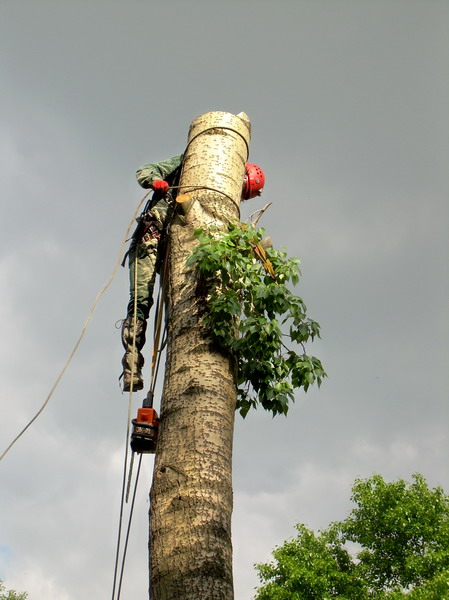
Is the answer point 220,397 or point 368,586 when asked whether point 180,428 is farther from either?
point 368,586

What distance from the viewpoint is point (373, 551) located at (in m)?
15.7

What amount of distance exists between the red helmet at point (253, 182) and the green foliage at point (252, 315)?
124cm

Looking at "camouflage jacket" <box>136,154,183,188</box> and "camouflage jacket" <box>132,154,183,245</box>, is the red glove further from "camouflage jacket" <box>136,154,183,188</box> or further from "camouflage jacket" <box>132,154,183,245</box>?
"camouflage jacket" <box>136,154,183,188</box>

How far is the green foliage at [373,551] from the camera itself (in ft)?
48.2

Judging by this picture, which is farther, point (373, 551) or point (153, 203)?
point (373, 551)

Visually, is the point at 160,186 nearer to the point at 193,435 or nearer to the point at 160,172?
the point at 160,172

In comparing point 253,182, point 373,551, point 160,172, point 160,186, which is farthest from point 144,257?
point 373,551

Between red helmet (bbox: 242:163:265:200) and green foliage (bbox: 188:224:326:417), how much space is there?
1.24 metres

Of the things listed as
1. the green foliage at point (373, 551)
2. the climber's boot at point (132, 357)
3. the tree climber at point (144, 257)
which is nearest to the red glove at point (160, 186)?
the tree climber at point (144, 257)

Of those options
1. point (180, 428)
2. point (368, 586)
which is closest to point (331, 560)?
point (368, 586)

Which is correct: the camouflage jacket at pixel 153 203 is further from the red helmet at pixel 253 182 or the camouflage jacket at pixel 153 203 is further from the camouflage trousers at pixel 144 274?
Answer: the red helmet at pixel 253 182

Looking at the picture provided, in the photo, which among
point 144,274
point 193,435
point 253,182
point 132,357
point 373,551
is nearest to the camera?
point 193,435

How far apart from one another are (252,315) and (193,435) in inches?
39.2

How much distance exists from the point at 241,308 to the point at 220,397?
0.64 m
